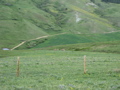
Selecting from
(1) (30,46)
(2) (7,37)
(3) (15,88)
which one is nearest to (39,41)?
(1) (30,46)

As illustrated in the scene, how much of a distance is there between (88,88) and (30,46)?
150756mm

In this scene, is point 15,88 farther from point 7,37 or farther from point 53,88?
point 7,37

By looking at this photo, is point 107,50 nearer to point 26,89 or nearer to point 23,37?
point 26,89

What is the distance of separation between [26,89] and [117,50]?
66.3m

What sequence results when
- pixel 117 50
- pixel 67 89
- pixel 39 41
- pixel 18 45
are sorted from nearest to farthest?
pixel 67 89 → pixel 117 50 → pixel 18 45 → pixel 39 41

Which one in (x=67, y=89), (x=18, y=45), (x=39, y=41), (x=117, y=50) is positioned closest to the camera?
(x=67, y=89)

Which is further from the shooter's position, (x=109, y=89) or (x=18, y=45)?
(x=18, y=45)


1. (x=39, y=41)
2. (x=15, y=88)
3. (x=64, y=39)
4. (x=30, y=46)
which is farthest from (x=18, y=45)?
Result: (x=15, y=88)

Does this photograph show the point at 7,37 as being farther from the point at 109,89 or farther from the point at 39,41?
the point at 109,89

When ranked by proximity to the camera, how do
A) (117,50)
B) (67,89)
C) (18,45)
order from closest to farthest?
(67,89) < (117,50) < (18,45)

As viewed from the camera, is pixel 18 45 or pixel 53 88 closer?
pixel 53 88

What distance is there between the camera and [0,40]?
177 m

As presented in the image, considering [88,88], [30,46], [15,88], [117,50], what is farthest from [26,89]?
[30,46]

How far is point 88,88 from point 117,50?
64.5 meters
